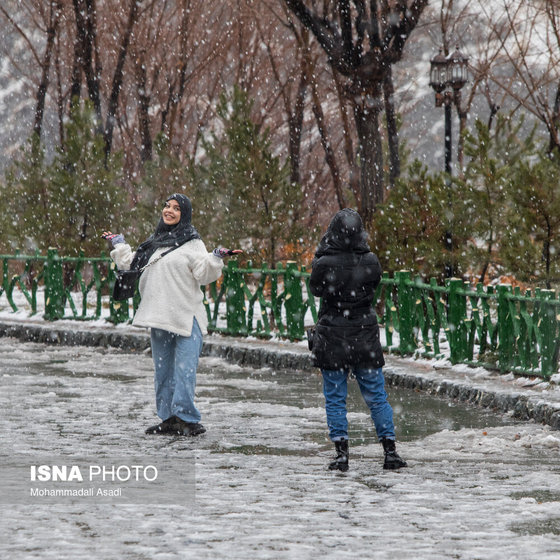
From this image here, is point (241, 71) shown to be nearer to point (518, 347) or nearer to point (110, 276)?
point (110, 276)

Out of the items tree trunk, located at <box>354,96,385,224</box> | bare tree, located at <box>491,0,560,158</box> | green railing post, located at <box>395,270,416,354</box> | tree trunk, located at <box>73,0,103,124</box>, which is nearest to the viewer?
green railing post, located at <box>395,270,416,354</box>

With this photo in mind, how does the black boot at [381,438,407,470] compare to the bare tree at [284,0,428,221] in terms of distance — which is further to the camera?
the bare tree at [284,0,428,221]

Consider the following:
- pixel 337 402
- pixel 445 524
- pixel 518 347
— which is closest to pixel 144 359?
pixel 518 347

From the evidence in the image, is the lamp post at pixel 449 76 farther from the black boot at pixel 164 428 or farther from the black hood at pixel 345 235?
the black hood at pixel 345 235

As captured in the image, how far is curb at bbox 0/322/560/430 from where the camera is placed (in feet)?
34.1

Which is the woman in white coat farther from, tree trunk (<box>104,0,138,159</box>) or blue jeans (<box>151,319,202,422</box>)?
tree trunk (<box>104,0,138,159</box>)

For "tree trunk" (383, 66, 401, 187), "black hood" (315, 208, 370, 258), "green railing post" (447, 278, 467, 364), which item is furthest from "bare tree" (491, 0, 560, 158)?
"black hood" (315, 208, 370, 258)

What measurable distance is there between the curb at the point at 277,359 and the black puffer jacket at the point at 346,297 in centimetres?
22

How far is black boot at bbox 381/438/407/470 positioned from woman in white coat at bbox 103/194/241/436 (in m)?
1.85

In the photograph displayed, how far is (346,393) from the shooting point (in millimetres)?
8141

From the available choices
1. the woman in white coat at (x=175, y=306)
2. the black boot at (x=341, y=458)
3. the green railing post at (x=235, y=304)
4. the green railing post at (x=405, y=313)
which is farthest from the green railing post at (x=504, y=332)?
the green railing post at (x=235, y=304)

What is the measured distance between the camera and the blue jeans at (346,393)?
8.08 m

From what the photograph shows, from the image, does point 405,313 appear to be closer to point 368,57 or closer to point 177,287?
point 177,287

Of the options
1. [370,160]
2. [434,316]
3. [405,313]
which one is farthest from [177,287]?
[370,160]
